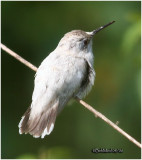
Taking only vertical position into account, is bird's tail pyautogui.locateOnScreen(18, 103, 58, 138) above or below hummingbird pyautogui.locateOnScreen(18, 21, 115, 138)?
below

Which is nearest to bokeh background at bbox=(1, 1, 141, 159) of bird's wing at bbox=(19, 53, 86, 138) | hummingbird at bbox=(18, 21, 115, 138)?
hummingbird at bbox=(18, 21, 115, 138)

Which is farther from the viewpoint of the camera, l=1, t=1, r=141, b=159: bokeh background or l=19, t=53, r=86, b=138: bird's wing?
l=1, t=1, r=141, b=159: bokeh background

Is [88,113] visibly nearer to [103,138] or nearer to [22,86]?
[103,138]

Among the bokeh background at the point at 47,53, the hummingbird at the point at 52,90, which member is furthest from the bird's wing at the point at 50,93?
the bokeh background at the point at 47,53

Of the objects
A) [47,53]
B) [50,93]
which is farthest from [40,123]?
[47,53]

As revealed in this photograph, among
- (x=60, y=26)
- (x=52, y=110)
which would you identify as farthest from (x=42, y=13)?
(x=52, y=110)

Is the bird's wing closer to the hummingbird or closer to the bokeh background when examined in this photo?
the hummingbird

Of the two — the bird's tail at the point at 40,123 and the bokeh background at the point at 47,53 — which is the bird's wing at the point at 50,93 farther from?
the bokeh background at the point at 47,53

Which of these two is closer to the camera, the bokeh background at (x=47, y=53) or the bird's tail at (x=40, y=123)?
the bird's tail at (x=40, y=123)
